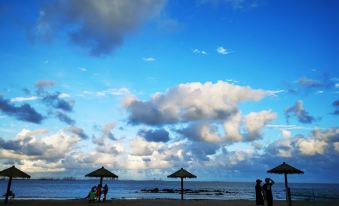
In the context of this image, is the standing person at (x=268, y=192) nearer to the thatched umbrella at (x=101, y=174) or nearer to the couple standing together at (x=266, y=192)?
the couple standing together at (x=266, y=192)

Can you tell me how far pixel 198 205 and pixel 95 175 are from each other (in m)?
8.44

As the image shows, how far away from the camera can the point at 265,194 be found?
15961 mm

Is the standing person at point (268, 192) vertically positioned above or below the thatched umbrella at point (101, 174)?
below

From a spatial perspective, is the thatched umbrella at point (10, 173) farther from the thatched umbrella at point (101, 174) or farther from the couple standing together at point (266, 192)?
the couple standing together at point (266, 192)

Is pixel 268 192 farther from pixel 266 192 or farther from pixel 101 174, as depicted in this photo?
pixel 101 174

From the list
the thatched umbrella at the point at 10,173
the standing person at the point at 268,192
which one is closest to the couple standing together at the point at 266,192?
the standing person at the point at 268,192

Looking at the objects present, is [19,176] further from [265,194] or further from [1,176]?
[265,194]

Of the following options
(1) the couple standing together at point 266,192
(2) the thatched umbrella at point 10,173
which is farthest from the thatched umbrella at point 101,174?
(1) the couple standing together at point 266,192

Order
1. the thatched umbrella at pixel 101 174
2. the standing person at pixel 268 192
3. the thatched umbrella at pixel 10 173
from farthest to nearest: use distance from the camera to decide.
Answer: the thatched umbrella at pixel 101 174 < the thatched umbrella at pixel 10 173 < the standing person at pixel 268 192

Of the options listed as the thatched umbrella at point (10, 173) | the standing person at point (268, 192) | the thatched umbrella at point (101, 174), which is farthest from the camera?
the thatched umbrella at point (101, 174)

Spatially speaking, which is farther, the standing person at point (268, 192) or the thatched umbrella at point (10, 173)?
the thatched umbrella at point (10, 173)

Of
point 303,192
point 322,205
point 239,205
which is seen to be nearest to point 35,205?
point 239,205

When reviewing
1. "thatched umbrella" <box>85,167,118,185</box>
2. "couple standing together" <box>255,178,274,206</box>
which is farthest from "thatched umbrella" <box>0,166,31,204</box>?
"couple standing together" <box>255,178,274,206</box>

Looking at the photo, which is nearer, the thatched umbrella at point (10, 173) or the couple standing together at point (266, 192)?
the couple standing together at point (266, 192)
